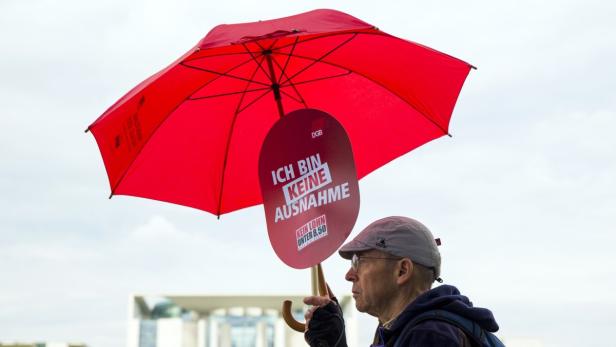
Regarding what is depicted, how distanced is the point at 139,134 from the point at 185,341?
40.8 metres

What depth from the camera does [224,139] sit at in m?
3.94

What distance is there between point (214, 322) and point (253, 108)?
140 ft

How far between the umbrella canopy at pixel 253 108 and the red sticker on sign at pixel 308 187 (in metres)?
0.51

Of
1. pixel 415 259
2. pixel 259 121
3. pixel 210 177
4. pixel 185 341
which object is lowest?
pixel 415 259

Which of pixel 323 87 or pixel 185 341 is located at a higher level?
pixel 185 341

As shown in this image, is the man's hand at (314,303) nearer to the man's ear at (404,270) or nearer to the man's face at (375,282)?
the man's face at (375,282)

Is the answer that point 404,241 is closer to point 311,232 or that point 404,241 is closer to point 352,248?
Result: point 352,248

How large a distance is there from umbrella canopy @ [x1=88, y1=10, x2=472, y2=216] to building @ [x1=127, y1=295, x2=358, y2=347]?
37.5 m

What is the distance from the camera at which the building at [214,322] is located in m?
42.1

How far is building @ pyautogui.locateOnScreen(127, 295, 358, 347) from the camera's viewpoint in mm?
42094

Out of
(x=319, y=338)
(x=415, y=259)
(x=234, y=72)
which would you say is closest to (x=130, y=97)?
(x=234, y=72)

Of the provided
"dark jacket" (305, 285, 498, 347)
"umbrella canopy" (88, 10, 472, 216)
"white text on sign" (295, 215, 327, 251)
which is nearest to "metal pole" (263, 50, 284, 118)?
"umbrella canopy" (88, 10, 472, 216)

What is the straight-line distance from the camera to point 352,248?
7.75 ft

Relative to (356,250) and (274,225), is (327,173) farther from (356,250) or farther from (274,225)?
(356,250)
